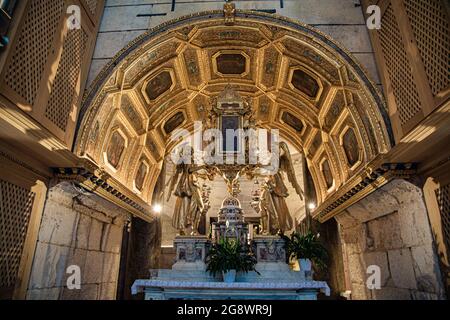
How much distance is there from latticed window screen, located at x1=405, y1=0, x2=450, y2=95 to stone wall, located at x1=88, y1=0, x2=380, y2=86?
6.58 ft

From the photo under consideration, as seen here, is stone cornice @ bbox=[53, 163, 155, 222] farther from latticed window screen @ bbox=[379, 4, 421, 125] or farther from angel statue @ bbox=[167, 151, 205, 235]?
latticed window screen @ bbox=[379, 4, 421, 125]

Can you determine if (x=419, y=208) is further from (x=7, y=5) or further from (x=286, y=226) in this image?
(x=7, y=5)

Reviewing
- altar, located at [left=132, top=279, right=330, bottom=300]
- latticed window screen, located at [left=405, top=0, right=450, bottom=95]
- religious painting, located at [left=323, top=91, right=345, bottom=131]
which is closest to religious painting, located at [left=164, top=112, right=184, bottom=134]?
religious painting, located at [left=323, top=91, right=345, bottom=131]

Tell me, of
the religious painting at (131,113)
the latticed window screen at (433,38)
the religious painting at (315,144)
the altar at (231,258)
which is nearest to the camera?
the latticed window screen at (433,38)

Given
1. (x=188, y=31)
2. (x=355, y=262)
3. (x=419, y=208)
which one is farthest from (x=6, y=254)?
(x=355, y=262)

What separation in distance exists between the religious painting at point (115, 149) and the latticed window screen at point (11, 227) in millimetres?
3495

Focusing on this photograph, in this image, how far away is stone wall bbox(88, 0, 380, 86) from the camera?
786 cm

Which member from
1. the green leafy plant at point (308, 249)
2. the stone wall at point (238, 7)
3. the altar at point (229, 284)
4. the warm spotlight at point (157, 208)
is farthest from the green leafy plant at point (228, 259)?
the warm spotlight at point (157, 208)

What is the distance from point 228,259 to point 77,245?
4805 mm

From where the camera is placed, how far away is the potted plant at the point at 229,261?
18.5 feet

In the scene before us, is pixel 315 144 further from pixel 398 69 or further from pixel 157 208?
pixel 157 208

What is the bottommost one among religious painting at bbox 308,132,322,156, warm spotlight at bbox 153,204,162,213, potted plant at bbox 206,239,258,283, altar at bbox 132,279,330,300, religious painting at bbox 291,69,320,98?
altar at bbox 132,279,330,300

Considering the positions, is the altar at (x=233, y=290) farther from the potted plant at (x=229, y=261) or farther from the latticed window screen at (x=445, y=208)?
the latticed window screen at (x=445, y=208)

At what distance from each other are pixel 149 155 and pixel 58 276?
20.6 ft
